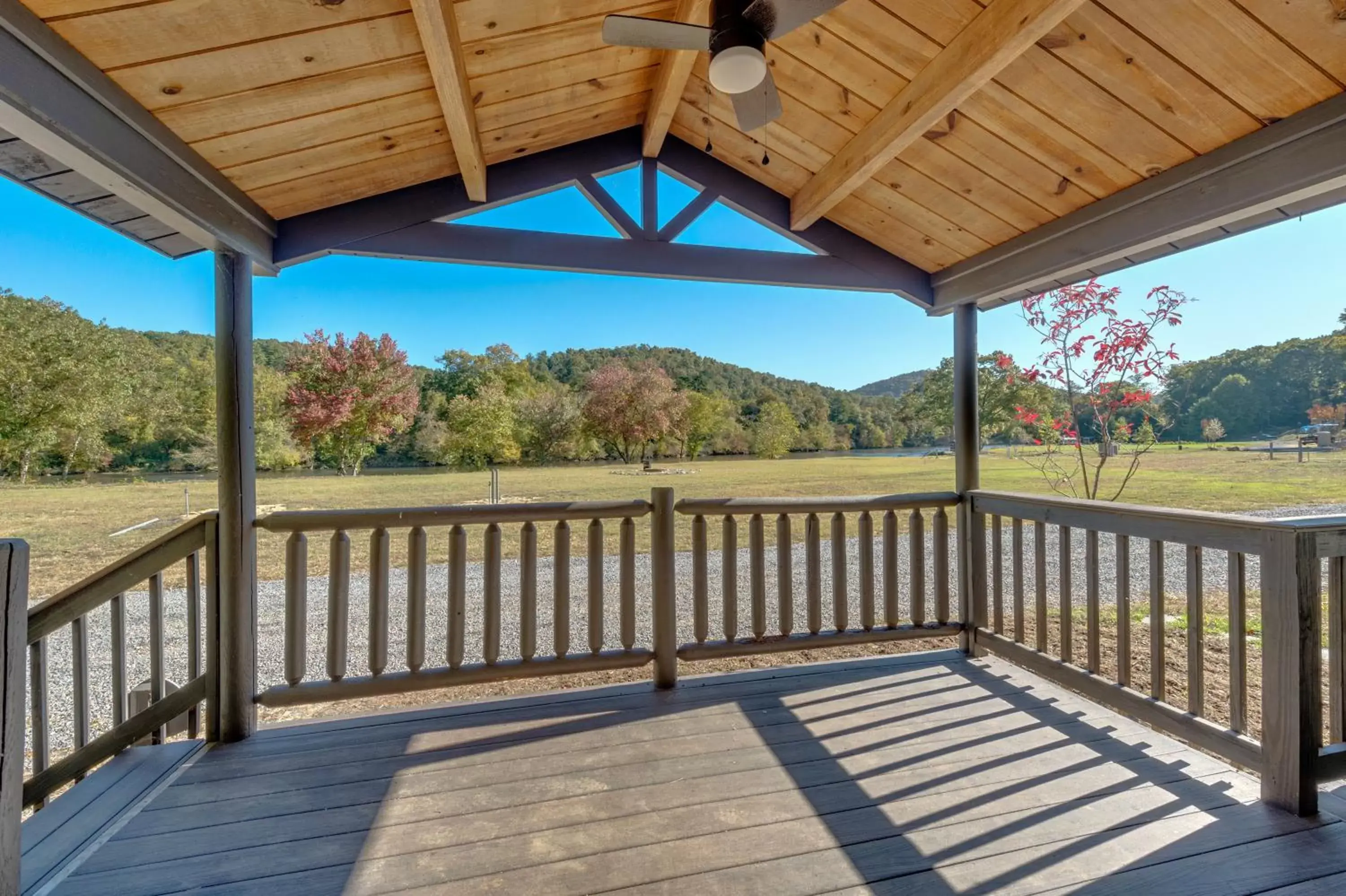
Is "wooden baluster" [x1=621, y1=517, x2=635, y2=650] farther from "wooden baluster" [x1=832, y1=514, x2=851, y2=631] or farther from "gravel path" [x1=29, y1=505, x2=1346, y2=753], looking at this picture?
"wooden baluster" [x1=832, y1=514, x2=851, y2=631]

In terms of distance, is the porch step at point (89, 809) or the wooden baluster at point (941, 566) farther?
the wooden baluster at point (941, 566)

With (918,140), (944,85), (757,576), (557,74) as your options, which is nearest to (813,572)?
(757,576)

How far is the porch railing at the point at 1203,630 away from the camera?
1.65 m

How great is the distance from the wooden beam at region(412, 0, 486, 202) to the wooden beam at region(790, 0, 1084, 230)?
1455mm

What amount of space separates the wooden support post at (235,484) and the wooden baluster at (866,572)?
2.67 meters

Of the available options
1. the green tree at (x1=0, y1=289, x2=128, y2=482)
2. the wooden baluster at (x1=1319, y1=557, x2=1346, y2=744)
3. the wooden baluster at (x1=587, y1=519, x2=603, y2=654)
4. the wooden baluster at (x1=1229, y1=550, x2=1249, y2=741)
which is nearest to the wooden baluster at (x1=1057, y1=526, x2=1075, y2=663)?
the wooden baluster at (x1=1229, y1=550, x2=1249, y2=741)

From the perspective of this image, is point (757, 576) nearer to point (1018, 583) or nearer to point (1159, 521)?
point (1018, 583)

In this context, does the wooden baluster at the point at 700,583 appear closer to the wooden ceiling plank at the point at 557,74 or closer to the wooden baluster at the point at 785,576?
the wooden baluster at the point at 785,576

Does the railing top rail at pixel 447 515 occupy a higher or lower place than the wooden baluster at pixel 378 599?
higher

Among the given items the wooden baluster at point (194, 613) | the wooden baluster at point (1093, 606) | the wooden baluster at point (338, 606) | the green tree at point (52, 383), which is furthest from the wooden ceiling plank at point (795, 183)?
the green tree at point (52, 383)

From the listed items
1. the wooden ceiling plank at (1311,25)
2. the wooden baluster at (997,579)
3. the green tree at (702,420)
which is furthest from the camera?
the green tree at (702,420)

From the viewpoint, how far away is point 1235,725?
1856mm

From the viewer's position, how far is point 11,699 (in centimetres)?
131

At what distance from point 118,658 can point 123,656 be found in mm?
50
